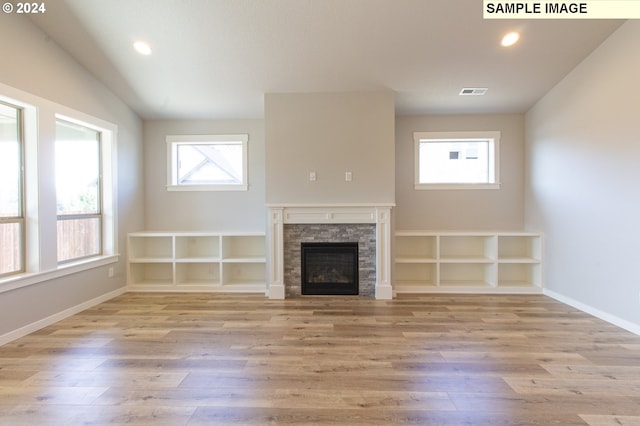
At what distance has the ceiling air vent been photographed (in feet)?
13.3

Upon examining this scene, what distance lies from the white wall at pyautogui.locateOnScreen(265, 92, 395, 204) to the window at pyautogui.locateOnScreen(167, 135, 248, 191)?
0.95 m

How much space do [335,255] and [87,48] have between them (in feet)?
12.2

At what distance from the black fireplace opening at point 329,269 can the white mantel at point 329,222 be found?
31 cm

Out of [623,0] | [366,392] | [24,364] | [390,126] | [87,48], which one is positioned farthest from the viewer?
[390,126]

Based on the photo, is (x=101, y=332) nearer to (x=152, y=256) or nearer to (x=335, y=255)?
(x=152, y=256)

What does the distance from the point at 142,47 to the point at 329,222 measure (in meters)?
2.90

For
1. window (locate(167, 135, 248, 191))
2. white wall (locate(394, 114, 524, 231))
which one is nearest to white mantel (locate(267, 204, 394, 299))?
white wall (locate(394, 114, 524, 231))

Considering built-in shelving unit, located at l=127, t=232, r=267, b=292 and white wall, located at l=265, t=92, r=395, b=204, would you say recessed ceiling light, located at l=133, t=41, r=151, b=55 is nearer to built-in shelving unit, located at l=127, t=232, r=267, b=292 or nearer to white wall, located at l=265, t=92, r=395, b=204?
white wall, located at l=265, t=92, r=395, b=204

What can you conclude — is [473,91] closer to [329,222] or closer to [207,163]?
[329,222]

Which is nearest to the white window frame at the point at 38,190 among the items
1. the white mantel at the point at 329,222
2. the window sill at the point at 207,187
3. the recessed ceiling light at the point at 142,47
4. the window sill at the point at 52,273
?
the window sill at the point at 52,273

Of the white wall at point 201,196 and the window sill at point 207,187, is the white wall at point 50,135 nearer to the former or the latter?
the white wall at point 201,196

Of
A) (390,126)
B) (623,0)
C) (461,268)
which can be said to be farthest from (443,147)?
(623,0)

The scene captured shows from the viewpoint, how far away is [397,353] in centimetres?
258

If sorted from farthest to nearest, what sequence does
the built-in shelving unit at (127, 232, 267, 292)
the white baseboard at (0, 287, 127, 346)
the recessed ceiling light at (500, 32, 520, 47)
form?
the built-in shelving unit at (127, 232, 267, 292) < the recessed ceiling light at (500, 32, 520, 47) < the white baseboard at (0, 287, 127, 346)
